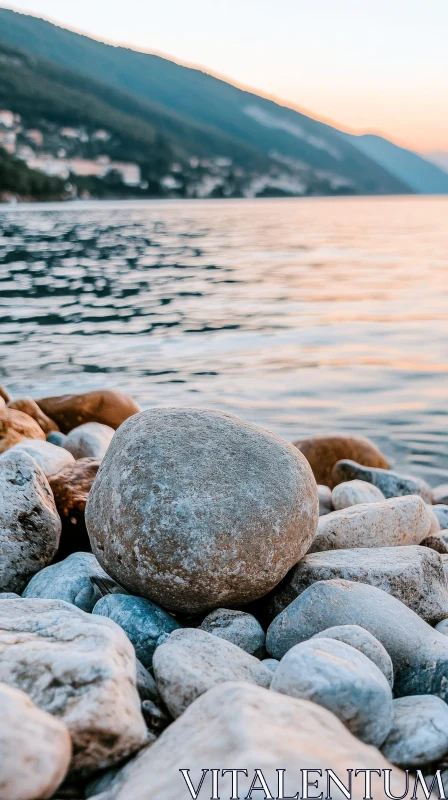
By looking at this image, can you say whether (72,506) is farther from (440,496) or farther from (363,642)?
(440,496)

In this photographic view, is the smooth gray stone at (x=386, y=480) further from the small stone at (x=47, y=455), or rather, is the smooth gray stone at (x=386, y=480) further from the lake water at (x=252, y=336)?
the small stone at (x=47, y=455)

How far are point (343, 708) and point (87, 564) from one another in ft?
6.41

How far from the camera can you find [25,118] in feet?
440

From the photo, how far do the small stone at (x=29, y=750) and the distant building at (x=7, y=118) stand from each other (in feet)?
458

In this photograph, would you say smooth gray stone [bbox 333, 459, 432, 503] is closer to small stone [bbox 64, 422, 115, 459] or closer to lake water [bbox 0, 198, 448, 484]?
lake water [bbox 0, 198, 448, 484]

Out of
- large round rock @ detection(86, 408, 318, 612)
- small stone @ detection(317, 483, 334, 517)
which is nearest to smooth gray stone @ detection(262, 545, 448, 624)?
large round rock @ detection(86, 408, 318, 612)

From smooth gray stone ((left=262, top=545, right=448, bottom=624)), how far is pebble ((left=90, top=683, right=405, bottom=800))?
1477 millimetres

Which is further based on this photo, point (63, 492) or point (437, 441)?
point (437, 441)

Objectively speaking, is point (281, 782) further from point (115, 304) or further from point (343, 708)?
point (115, 304)

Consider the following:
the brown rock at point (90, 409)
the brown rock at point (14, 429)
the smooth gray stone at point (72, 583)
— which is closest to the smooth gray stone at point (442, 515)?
the smooth gray stone at point (72, 583)

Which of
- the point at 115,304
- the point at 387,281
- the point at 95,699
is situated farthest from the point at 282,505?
the point at 387,281

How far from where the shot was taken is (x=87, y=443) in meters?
7.27

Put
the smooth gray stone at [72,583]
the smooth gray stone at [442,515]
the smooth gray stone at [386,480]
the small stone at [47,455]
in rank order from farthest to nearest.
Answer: the smooth gray stone at [386,480], the smooth gray stone at [442,515], the small stone at [47,455], the smooth gray stone at [72,583]

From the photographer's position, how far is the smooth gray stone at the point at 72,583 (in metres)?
3.96
